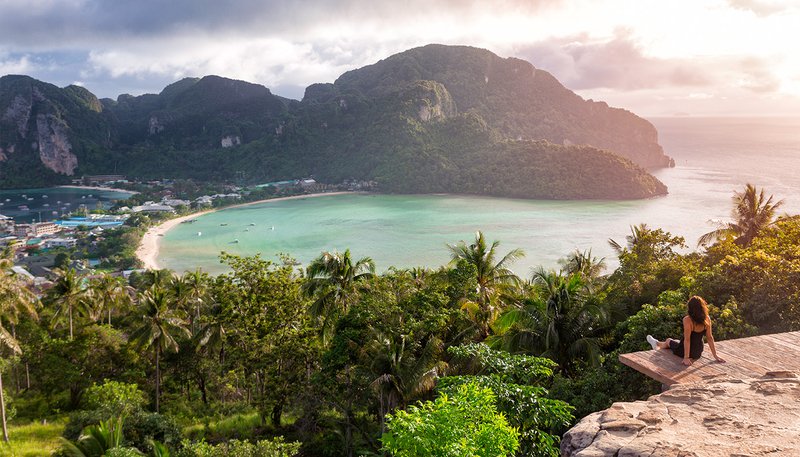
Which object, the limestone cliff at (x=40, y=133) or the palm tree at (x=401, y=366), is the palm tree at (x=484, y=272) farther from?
the limestone cliff at (x=40, y=133)

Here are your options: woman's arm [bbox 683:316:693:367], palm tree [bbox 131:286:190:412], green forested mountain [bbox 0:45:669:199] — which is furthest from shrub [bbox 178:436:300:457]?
green forested mountain [bbox 0:45:669:199]

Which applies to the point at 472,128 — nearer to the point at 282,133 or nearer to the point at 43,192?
the point at 282,133

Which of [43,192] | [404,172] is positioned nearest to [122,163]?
[43,192]

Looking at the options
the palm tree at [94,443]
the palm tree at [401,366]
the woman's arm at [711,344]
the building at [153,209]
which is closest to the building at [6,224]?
the building at [153,209]

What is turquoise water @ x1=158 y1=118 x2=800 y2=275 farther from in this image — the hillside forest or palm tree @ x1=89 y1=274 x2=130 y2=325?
the hillside forest

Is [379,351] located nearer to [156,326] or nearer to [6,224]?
[156,326]
